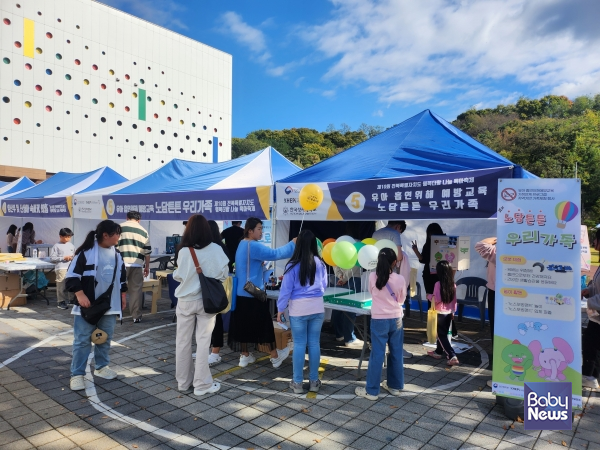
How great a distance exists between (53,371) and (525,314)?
4568 millimetres

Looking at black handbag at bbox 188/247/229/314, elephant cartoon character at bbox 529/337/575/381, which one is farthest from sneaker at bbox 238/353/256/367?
elephant cartoon character at bbox 529/337/575/381

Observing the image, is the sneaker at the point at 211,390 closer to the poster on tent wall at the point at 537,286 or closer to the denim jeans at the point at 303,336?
the denim jeans at the point at 303,336

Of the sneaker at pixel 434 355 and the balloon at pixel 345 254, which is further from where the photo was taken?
the sneaker at pixel 434 355

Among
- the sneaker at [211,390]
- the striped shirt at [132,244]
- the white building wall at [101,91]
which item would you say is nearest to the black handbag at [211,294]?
the sneaker at [211,390]

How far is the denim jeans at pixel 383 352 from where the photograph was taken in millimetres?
3545

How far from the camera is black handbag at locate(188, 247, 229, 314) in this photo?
351 centimetres

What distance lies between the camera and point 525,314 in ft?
10.5

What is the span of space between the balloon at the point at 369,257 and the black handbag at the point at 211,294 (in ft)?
5.03

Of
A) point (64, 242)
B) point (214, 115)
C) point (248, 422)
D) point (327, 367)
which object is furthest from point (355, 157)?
point (214, 115)

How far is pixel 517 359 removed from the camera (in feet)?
10.6

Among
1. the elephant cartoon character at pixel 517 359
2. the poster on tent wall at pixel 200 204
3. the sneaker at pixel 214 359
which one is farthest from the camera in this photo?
the poster on tent wall at pixel 200 204

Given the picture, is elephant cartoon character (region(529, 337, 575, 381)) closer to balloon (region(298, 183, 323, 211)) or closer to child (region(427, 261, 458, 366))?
child (region(427, 261, 458, 366))

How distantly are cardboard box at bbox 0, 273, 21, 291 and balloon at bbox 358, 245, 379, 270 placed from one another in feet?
22.2

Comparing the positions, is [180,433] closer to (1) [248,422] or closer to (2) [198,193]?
(1) [248,422]
